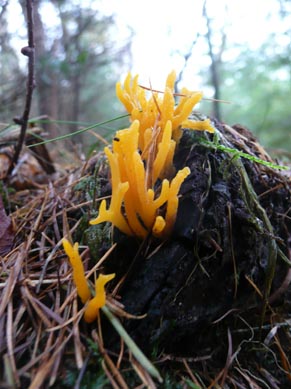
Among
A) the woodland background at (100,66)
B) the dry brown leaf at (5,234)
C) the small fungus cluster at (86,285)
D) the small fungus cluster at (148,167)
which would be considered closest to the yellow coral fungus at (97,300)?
the small fungus cluster at (86,285)

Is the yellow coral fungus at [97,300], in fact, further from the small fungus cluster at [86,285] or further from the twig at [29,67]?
the twig at [29,67]

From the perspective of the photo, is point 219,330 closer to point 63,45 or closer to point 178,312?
point 178,312

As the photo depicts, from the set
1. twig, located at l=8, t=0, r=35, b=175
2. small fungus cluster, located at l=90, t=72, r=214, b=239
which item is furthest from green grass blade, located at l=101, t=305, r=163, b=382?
twig, located at l=8, t=0, r=35, b=175

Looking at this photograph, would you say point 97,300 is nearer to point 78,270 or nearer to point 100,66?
point 78,270

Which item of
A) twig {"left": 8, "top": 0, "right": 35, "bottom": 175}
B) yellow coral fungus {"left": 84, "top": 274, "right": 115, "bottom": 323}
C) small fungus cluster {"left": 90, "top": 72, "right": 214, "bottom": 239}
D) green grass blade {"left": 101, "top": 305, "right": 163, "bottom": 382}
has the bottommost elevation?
green grass blade {"left": 101, "top": 305, "right": 163, "bottom": 382}

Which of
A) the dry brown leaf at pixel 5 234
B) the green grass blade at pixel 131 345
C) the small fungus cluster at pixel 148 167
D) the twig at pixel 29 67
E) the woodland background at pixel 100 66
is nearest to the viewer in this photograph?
the green grass blade at pixel 131 345

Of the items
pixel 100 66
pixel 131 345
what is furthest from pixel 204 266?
pixel 100 66

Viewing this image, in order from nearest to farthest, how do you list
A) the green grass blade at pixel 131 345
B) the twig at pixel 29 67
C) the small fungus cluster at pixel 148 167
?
the green grass blade at pixel 131 345 → the small fungus cluster at pixel 148 167 → the twig at pixel 29 67

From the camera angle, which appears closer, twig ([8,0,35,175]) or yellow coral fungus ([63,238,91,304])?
yellow coral fungus ([63,238,91,304])

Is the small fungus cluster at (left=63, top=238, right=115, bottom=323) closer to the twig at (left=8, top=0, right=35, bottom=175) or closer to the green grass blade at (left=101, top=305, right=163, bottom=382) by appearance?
the green grass blade at (left=101, top=305, right=163, bottom=382)
